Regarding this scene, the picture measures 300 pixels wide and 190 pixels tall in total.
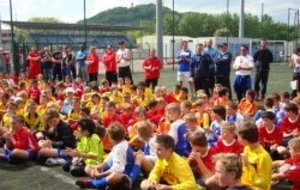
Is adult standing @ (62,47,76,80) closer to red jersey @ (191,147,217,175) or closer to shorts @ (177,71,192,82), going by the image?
shorts @ (177,71,192,82)

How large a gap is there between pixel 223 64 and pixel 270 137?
21.9ft

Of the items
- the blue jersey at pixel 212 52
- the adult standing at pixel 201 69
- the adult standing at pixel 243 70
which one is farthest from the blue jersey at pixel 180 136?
the blue jersey at pixel 212 52

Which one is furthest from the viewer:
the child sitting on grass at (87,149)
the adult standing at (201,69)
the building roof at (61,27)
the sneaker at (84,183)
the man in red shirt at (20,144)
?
the building roof at (61,27)

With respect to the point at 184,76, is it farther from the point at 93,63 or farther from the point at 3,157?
the point at 3,157

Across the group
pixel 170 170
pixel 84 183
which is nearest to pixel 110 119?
pixel 84 183

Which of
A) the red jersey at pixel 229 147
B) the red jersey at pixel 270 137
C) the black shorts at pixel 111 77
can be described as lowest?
the red jersey at pixel 270 137

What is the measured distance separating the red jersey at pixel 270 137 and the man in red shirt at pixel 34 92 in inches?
304

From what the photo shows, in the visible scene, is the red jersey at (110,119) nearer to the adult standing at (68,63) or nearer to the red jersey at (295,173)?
the red jersey at (295,173)

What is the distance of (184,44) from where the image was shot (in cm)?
1566

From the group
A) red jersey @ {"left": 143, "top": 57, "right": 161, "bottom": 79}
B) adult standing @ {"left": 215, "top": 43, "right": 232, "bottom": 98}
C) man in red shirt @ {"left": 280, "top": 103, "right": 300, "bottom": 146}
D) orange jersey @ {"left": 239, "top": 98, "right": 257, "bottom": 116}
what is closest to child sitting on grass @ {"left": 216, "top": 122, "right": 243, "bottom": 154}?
man in red shirt @ {"left": 280, "top": 103, "right": 300, "bottom": 146}

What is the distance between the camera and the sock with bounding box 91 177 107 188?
622cm

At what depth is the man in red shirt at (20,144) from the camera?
795 cm

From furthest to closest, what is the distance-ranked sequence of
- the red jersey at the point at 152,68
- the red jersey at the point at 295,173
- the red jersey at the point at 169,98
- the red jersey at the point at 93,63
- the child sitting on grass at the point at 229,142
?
the red jersey at the point at 93,63 → the red jersey at the point at 152,68 → the red jersey at the point at 169,98 → the child sitting on grass at the point at 229,142 → the red jersey at the point at 295,173

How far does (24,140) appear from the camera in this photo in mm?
8055
